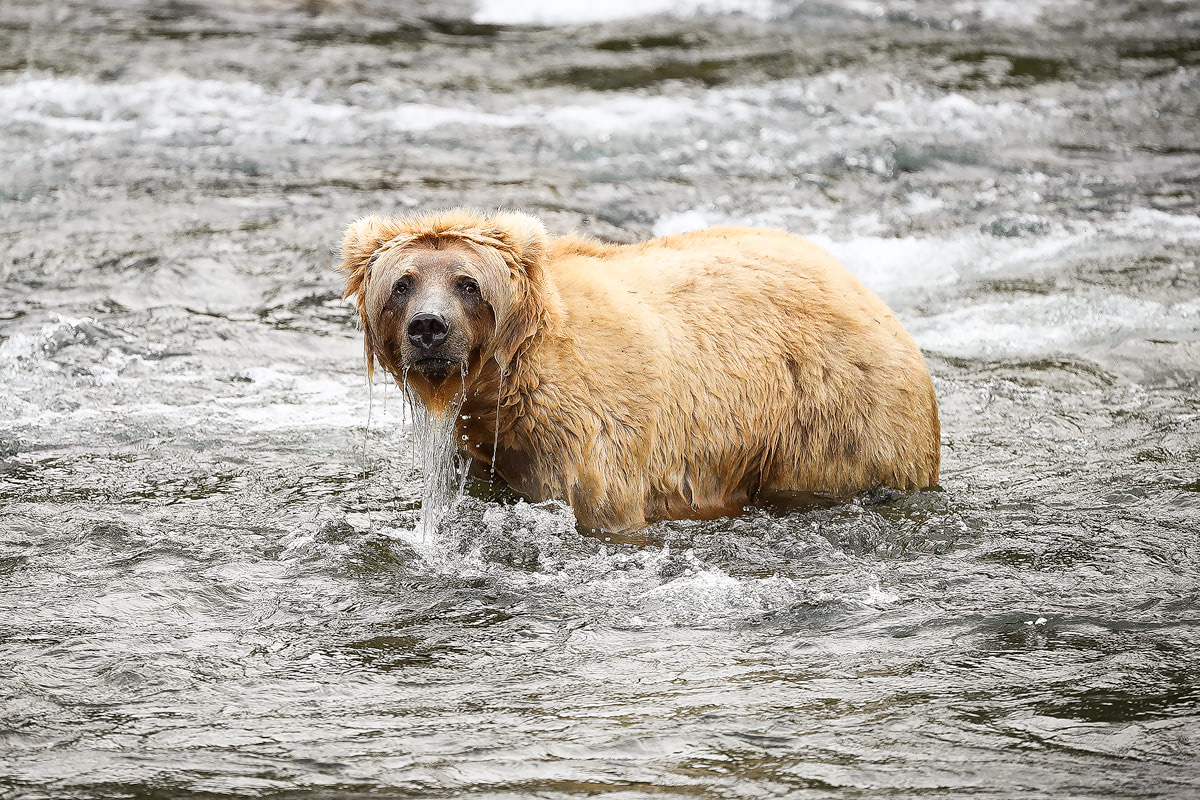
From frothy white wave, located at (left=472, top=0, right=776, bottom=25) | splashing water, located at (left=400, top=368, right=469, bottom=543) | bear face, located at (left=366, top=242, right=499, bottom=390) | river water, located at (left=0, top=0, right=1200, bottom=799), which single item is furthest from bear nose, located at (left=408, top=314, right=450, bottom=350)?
frothy white wave, located at (left=472, top=0, right=776, bottom=25)

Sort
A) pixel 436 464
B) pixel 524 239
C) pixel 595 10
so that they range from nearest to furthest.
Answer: pixel 524 239, pixel 436 464, pixel 595 10

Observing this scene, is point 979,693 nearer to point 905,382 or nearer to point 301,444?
point 905,382

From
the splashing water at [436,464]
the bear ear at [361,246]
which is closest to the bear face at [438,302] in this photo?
the bear ear at [361,246]

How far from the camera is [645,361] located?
5793 mm

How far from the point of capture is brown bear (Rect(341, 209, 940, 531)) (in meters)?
5.45

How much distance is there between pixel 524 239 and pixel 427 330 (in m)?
0.60

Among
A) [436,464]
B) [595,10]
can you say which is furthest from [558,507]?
[595,10]

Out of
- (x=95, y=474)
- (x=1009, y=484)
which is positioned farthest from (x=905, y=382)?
(x=95, y=474)

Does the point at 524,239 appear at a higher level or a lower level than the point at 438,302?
higher

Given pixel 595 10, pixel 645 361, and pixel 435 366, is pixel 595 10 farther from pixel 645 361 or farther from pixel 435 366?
pixel 435 366

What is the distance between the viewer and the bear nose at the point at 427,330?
205 inches

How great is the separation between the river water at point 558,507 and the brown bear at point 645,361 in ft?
0.81

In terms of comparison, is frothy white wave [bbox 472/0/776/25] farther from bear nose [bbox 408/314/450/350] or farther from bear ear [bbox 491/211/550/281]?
bear nose [bbox 408/314/450/350]

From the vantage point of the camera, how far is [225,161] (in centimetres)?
1176
